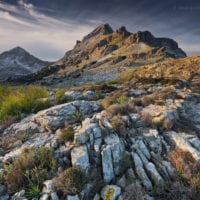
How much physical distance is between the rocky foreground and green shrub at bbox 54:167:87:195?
0.10ft

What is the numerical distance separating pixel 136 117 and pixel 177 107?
229 cm

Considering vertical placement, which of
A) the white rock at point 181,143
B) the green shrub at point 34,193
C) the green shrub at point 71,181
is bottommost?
the green shrub at point 34,193

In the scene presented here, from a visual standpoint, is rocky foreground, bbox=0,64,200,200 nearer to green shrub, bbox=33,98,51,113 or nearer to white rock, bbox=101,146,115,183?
white rock, bbox=101,146,115,183

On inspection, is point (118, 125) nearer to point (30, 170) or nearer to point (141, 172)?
point (141, 172)

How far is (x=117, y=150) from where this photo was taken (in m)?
5.39

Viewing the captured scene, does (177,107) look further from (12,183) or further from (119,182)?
(12,183)

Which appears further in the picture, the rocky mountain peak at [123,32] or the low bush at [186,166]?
the rocky mountain peak at [123,32]

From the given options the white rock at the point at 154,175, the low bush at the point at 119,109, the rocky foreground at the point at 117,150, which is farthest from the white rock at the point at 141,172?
the low bush at the point at 119,109

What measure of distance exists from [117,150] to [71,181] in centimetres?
161

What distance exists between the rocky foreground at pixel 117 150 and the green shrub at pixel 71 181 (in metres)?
0.03

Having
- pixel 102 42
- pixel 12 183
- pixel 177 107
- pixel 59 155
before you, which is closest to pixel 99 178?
pixel 59 155

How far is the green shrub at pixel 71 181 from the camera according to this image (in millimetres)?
4283

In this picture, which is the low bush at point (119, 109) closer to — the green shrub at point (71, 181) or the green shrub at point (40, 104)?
the green shrub at point (71, 181)

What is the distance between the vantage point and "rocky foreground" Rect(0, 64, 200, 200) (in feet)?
14.5
